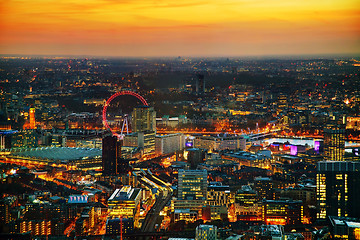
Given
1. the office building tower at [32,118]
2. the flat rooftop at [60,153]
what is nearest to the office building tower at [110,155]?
the flat rooftop at [60,153]

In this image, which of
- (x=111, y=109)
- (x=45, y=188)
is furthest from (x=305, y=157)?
(x=111, y=109)

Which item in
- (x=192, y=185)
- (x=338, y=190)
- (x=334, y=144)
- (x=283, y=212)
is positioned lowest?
(x=283, y=212)

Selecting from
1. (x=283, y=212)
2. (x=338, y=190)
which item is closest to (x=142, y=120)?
(x=283, y=212)

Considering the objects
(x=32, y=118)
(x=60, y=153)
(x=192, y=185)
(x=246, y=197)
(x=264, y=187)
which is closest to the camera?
(x=246, y=197)

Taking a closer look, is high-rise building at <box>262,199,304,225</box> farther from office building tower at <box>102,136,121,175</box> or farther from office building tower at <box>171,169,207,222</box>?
office building tower at <box>102,136,121,175</box>

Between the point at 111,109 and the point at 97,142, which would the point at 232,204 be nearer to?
the point at 97,142

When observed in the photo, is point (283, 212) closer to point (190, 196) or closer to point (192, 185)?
point (190, 196)

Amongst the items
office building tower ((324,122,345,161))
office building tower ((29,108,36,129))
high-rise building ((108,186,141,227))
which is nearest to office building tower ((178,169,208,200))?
high-rise building ((108,186,141,227))
